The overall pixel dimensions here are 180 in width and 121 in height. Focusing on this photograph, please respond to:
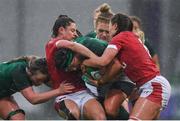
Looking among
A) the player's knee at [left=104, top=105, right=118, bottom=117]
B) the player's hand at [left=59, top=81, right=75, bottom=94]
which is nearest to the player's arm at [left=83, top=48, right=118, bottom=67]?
the player's hand at [left=59, top=81, right=75, bottom=94]

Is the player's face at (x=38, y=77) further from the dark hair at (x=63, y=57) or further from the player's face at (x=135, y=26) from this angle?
the player's face at (x=135, y=26)

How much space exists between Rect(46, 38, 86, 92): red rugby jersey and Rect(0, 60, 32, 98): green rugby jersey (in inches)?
9.1

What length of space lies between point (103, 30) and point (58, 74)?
0.57 m

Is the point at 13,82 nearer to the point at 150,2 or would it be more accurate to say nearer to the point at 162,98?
the point at 162,98

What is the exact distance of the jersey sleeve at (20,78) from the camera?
759 centimetres

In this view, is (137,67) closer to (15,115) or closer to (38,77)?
(38,77)

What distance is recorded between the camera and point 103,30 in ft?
25.4

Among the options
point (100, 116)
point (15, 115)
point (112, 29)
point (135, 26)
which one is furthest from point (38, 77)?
point (135, 26)

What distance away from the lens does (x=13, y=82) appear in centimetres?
772

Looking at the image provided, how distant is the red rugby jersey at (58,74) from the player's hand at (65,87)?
1.3 inches

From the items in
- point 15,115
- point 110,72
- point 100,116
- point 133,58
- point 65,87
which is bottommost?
point 15,115

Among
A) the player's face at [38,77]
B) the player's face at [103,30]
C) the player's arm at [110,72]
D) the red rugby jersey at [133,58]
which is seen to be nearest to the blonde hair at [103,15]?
the player's face at [103,30]

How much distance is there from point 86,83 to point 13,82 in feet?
2.03

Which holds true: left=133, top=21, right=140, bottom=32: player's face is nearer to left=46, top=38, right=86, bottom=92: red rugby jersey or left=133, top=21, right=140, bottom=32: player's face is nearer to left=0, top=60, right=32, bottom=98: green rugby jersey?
left=46, top=38, right=86, bottom=92: red rugby jersey
